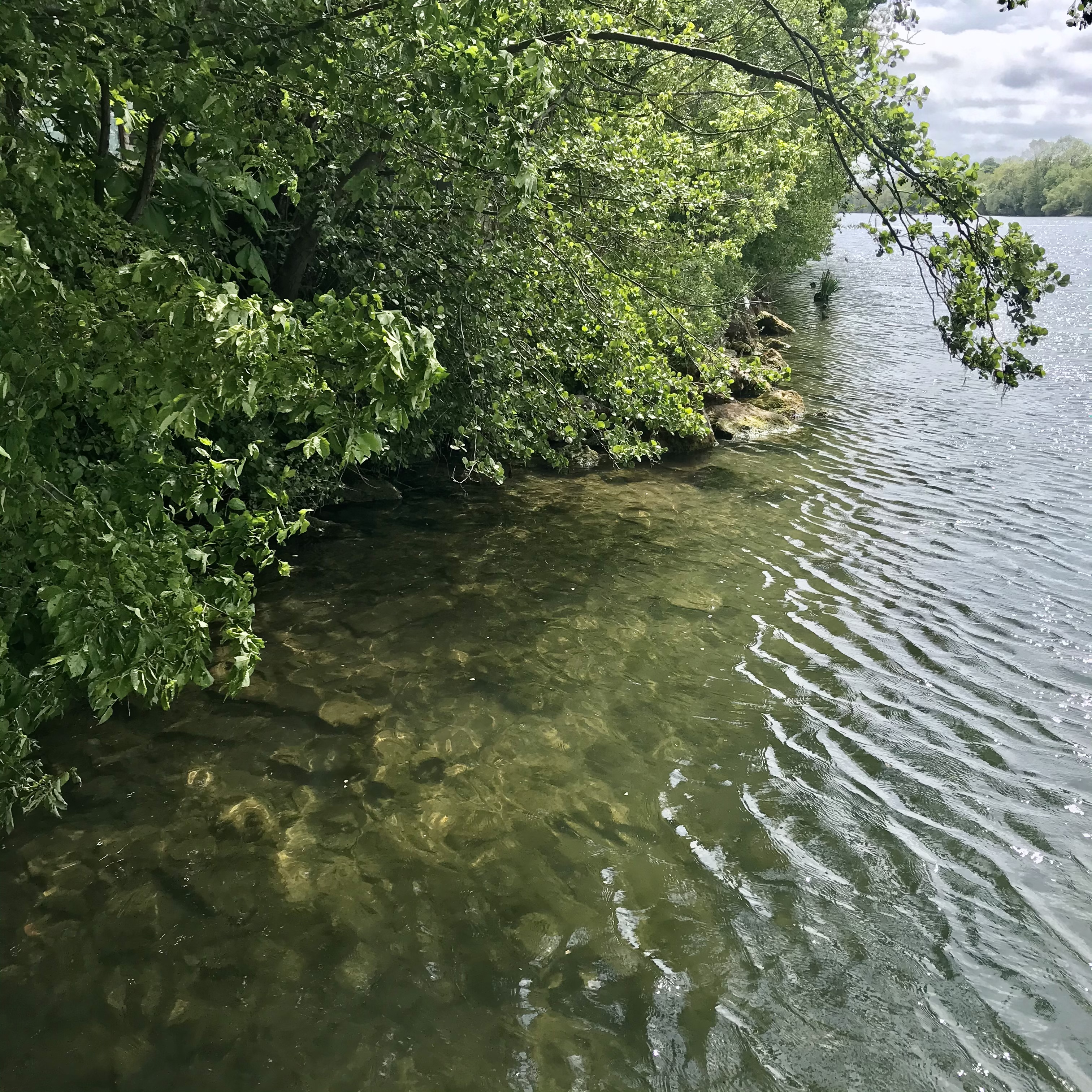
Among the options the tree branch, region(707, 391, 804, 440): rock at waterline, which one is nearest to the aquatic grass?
region(707, 391, 804, 440): rock at waterline

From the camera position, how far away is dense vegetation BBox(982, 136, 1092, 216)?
509 feet

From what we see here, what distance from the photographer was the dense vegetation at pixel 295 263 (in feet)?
13.9

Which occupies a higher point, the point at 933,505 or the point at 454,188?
the point at 454,188

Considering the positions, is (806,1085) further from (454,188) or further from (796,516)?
(796,516)

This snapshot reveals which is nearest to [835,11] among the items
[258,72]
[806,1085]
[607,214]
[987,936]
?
[607,214]

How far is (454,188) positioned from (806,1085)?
879cm

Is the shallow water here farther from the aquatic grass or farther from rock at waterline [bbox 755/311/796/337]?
the aquatic grass

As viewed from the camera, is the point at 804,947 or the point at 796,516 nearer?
the point at 804,947

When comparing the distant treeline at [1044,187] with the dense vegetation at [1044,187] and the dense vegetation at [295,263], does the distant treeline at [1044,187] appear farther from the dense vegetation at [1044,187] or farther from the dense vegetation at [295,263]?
the dense vegetation at [295,263]

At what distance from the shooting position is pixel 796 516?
14.6m

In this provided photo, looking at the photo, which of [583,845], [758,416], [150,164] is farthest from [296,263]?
[758,416]

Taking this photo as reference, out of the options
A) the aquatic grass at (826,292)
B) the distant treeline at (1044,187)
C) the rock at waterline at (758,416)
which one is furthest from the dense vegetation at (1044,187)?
the rock at waterline at (758,416)

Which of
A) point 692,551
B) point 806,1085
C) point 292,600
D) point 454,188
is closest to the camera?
point 806,1085

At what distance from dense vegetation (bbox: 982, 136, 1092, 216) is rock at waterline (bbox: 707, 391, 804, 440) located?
528ft
